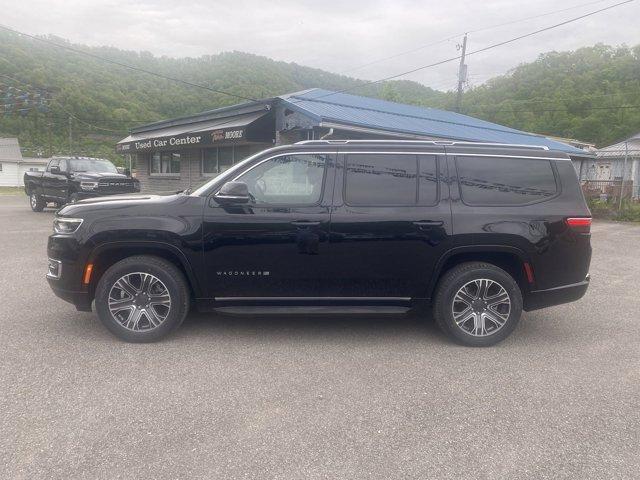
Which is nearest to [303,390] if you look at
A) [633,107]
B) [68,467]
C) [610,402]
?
[68,467]

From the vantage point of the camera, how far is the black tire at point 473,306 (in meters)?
4.68

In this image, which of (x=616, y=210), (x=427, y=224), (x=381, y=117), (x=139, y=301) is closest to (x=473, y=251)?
(x=427, y=224)

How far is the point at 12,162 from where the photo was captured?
57438 mm

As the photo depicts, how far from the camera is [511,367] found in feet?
14.0

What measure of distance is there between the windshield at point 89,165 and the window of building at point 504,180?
587 inches

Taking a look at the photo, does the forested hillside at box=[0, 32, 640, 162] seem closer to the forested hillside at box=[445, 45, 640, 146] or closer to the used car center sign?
the forested hillside at box=[445, 45, 640, 146]

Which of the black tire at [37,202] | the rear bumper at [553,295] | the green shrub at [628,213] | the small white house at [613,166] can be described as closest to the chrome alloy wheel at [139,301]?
the rear bumper at [553,295]

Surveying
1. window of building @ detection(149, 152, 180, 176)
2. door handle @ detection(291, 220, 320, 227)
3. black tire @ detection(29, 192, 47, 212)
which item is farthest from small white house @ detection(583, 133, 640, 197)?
door handle @ detection(291, 220, 320, 227)

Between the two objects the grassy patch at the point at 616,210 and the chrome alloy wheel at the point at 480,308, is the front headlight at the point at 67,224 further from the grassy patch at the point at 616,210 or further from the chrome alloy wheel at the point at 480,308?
the grassy patch at the point at 616,210

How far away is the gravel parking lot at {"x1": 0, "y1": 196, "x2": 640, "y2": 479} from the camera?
2.82 meters

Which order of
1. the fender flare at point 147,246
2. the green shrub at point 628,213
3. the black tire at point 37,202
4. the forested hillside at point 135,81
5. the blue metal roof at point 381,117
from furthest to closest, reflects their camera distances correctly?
the forested hillside at point 135,81 → the black tire at point 37,202 → the green shrub at point 628,213 → the blue metal roof at point 381,117 → the fender flare at point 147,246

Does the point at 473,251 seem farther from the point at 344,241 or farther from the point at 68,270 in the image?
the point at 68,270

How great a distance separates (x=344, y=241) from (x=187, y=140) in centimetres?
1398

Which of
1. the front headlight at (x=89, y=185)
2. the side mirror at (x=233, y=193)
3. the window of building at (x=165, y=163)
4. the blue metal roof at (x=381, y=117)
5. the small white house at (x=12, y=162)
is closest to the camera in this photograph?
the side mirror at (x=233, y=193)
